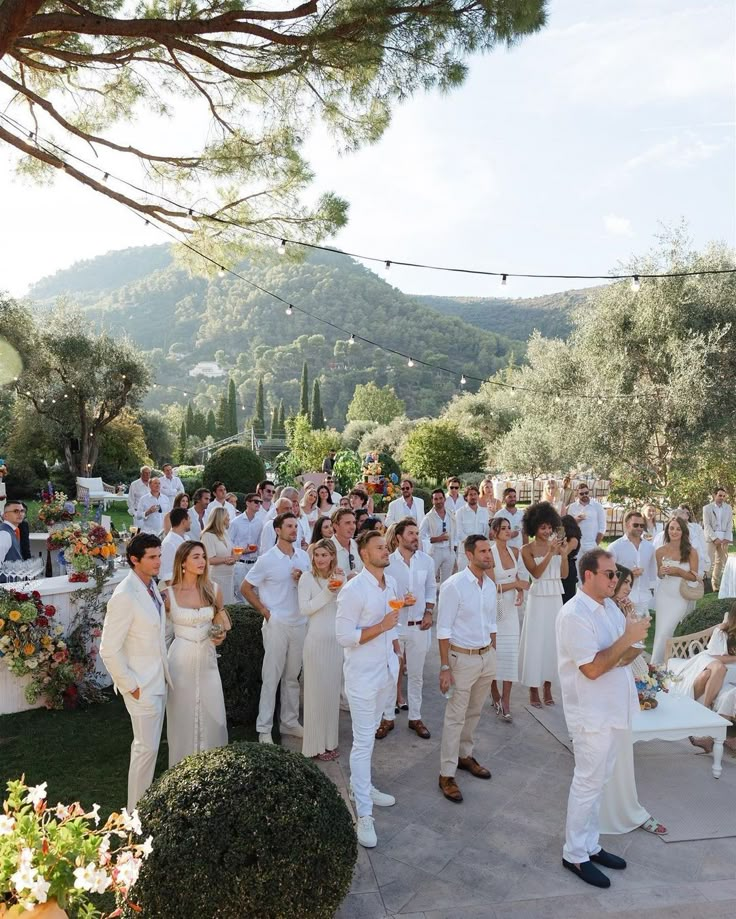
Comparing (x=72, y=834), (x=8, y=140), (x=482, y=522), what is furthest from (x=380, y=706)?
(x=8, y=140)

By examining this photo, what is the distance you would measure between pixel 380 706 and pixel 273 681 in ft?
4.62

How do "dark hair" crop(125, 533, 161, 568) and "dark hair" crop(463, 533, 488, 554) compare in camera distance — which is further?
"dark hair" crop(463, 533, 488, 554)

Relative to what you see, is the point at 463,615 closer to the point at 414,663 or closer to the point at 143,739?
the point at 414,663

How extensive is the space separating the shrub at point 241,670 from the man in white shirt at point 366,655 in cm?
175

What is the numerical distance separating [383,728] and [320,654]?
43.5 inches

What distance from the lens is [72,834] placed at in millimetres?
2379

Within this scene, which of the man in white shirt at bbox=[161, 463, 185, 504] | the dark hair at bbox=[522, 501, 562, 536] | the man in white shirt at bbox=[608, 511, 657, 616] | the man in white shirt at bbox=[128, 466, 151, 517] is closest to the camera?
the dark hair at bbox=[522, 501, 562, 536]

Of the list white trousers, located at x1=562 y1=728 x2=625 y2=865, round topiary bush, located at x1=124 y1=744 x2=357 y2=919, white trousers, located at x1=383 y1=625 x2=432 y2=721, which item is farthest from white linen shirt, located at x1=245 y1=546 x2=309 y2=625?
white trousers, located at x1=562 y1=728 x2=625 y2=865

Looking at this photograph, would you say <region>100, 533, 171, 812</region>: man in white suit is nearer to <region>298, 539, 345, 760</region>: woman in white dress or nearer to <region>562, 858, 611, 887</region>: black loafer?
<region>298, 539, 345, 760</region>: woman in white dress

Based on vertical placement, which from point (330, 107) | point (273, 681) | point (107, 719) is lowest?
point (107, 719)

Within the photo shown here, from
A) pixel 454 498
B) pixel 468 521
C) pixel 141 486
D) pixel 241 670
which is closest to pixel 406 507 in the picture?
pixel 454 498

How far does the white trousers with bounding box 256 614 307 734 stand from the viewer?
20.0 feet

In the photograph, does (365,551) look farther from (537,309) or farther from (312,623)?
(537,309)

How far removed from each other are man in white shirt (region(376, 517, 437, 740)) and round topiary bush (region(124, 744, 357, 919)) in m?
2.80
